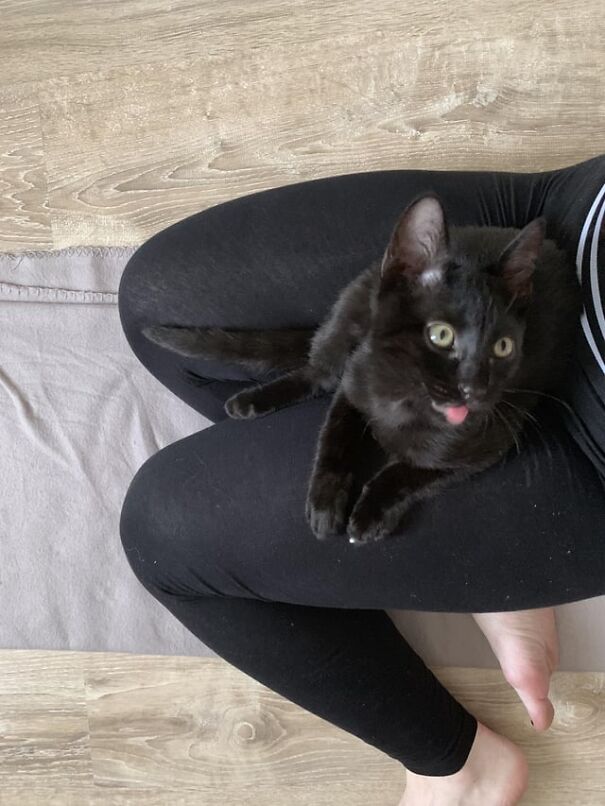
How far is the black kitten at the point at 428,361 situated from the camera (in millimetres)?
700

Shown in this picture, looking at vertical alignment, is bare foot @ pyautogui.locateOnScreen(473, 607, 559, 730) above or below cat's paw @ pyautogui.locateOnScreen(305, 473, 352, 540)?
below

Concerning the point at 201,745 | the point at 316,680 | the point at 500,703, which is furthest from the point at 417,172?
the point at 201,745

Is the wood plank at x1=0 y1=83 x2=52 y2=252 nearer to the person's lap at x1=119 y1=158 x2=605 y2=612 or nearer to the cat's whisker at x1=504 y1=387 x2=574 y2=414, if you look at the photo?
the person's lap at x1=119 y1=158 x2=605 y2=612

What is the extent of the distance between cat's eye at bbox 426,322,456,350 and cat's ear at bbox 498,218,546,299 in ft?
0.25

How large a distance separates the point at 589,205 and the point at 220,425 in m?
0.53

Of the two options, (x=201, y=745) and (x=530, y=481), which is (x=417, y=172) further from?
(x=201, y=745)

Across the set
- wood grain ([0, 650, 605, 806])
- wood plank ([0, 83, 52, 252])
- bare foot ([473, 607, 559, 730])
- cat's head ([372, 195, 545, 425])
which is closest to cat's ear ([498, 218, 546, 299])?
cat's head ([372, 195, 545, 425])

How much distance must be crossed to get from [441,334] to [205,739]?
2.86 ft

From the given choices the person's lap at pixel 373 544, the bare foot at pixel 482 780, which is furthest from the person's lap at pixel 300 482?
the bare foot at pixel 482 780

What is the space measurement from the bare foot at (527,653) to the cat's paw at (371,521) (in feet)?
1.28

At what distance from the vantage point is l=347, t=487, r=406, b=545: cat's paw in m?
0.79

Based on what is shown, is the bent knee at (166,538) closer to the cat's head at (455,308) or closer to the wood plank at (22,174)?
the cat's head at (455,308)

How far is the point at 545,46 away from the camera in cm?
128

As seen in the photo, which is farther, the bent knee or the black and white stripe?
the bent knee
